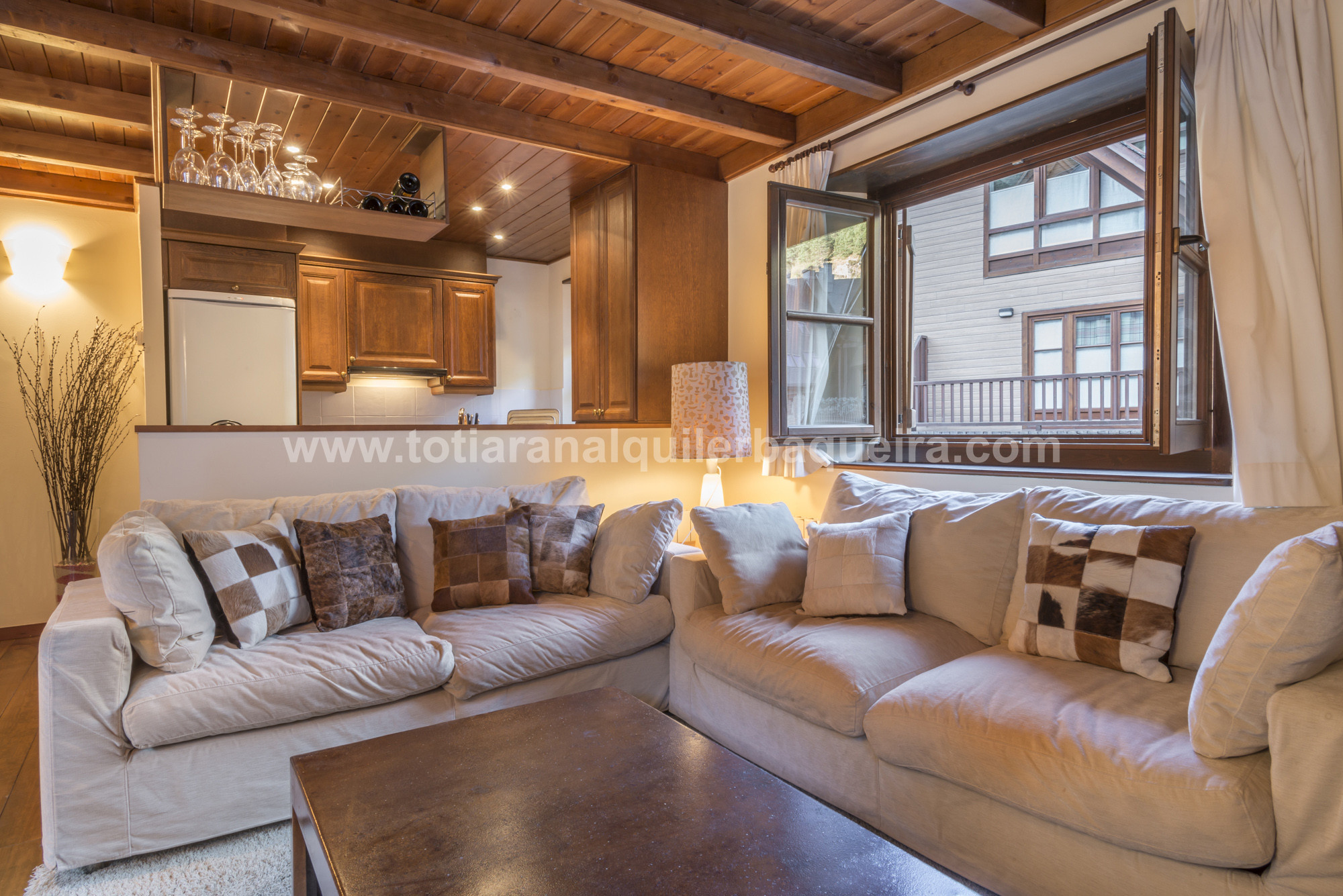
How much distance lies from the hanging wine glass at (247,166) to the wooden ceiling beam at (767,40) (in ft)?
5.05

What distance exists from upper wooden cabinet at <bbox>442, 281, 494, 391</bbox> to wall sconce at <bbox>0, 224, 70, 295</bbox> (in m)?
2.36

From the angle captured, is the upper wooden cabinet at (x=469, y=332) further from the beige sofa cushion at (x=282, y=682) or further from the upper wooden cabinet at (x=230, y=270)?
the beige sofa cushion at (x=282, y=682)

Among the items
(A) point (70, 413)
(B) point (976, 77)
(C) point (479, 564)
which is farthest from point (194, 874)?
(B) point (976, 77)

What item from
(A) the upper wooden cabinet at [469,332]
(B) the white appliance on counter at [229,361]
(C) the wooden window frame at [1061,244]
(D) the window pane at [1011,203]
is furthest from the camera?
(D) the window pane at [1011,203]

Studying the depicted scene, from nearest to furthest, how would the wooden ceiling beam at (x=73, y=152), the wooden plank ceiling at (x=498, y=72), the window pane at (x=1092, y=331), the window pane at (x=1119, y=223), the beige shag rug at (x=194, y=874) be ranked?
the beige shag rug at (x=194, y=874)
the wooden plank ceiling at (x=498, y=72)
the wooden ceiling beam at (x=73, y=152)
the window pane at (x=1119, y=223)
the window pane at (x=1092, y=331)

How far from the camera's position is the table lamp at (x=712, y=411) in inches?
139

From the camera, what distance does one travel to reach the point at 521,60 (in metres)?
2.95

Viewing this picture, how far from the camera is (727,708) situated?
240cm

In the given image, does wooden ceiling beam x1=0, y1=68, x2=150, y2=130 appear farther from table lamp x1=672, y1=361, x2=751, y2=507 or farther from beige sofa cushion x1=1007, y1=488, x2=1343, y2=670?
beige sofa cushion x1=1007, y1=488, x2=1343, y2=670

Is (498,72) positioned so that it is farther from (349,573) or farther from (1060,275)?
(1060,275)

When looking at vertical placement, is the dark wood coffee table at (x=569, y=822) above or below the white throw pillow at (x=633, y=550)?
below

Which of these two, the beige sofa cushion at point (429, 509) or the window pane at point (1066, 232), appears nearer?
the beige sofa cushion at point (429, 509)

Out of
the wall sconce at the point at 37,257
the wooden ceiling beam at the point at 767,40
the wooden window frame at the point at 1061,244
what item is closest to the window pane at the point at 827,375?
the wooden ceiling beam at the point at 767,40

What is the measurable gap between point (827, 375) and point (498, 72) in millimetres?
1934
